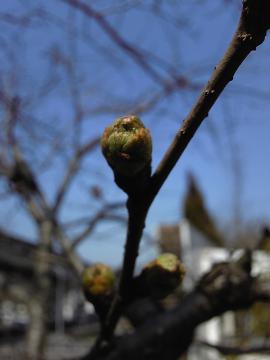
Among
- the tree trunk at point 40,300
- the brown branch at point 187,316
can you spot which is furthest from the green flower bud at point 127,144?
Result: the tree trunk at point 40,300

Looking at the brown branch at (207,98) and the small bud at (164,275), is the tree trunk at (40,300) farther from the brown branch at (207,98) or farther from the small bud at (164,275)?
the brown branch at (207,98)

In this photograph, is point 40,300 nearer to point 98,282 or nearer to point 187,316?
point 187,316

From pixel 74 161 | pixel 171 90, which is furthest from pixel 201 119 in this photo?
pixel 74 161

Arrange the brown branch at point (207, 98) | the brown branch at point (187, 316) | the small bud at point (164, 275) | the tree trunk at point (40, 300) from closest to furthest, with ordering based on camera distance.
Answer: the brown branch at point (207, 98) → the small bud at point (164, 275) → the brown branch at point (187, 316) → the tree trunk at point (40, 300)

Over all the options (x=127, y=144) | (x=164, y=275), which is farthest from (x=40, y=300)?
(x=127, y=144)

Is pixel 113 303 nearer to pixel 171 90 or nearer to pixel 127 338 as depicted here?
pixel 127 338

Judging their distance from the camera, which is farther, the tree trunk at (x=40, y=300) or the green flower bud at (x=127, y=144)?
the tree trunk at (x=40, y=300)

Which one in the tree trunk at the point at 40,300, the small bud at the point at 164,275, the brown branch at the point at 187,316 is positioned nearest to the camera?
the small bud at the point at 164,275
